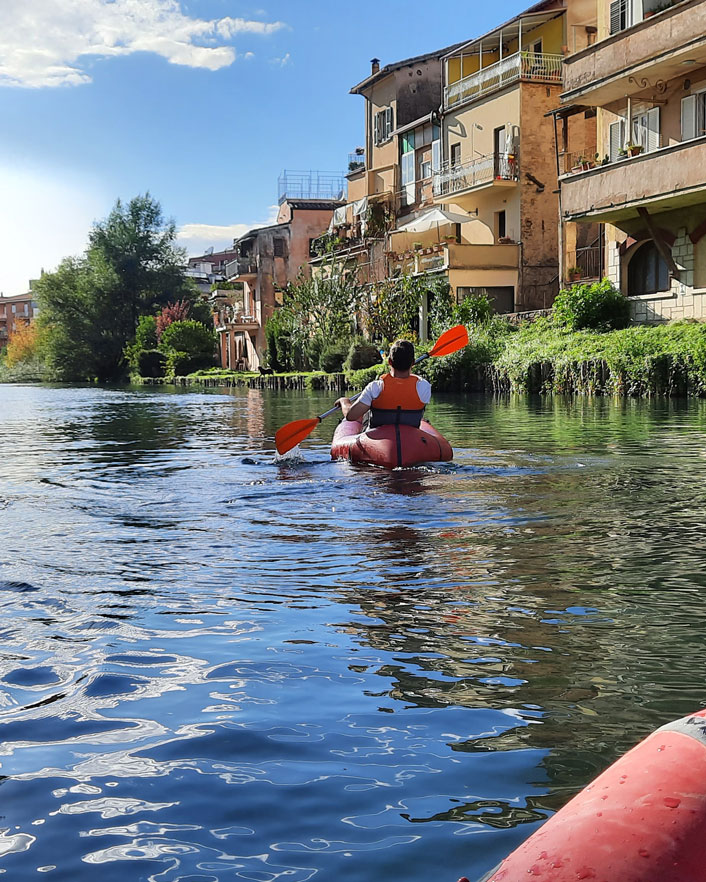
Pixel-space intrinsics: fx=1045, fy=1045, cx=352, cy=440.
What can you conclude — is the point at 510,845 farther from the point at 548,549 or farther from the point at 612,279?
the point at 612,279

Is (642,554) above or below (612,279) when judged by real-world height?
below

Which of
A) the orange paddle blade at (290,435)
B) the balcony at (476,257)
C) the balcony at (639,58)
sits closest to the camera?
the orange paddle blade at (290,435)

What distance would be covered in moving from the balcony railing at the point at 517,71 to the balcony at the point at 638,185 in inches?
441

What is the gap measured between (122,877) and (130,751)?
820 mm

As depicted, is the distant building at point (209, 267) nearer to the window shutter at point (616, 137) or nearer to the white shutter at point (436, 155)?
the white shutter at point (436, 155)

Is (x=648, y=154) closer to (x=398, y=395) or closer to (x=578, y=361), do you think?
(x=578, y=361)

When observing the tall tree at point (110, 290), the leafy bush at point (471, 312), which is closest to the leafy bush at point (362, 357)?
the leafy bush at point (471, 312)

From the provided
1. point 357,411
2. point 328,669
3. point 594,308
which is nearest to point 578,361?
point 594,308

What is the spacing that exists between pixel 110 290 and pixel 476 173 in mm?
44022

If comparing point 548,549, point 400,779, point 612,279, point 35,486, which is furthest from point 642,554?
point 612,279

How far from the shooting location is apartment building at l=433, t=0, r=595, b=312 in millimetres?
37750

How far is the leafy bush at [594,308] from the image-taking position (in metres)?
27.8

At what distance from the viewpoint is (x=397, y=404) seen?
11.3 metres

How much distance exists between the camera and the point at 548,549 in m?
6.71
